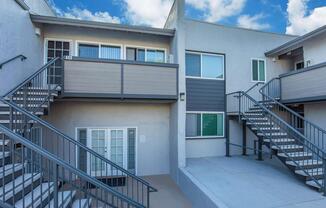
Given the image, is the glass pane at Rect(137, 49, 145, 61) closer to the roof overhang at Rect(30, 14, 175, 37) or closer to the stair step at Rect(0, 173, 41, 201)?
the roof overhang at Rect(30, 14, 175, 37)

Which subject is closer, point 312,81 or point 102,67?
point 102,67

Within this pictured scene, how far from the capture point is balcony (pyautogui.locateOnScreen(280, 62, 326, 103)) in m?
7.59

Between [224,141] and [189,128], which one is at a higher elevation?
[189,128]

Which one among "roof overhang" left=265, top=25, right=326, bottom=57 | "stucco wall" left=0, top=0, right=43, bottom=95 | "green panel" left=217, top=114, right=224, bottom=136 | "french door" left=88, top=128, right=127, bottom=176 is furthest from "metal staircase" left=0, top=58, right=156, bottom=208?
"roof overhang" left=265, top=25, right=326, bottom=57

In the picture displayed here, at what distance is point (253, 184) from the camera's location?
19.5ft

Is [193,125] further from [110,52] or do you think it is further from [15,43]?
[15,43]

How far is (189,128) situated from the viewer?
9.31 meters

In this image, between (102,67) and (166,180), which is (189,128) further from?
(102,67)

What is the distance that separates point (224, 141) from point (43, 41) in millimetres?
9182

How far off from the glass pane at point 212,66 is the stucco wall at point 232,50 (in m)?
0.29

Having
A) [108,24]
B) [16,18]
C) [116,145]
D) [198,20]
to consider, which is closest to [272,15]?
[198,20]

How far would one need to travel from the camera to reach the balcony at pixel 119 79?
6.98 meters

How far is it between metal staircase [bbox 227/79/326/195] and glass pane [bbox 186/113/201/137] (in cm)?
190

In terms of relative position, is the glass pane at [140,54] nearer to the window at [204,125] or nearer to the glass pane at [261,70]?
the window at [204,125]
